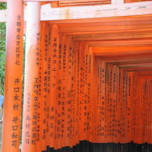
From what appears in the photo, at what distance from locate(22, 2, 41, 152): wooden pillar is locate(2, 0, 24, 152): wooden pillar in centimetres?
113

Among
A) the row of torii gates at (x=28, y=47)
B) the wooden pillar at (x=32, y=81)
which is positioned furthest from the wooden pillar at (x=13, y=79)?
the wooden pillar at (x=32, y=81)

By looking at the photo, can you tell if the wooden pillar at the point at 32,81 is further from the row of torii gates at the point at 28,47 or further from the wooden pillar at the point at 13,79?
the wooden pillar at the point at 13,79

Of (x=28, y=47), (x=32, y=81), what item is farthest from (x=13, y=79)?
(x=28, y=47)

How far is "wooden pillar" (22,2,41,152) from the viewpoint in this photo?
7.24 m

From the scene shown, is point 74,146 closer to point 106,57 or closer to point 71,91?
point 71,91

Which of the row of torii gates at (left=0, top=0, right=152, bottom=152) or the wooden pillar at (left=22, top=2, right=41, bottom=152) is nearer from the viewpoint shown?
the row of torii gates at (left=0, top=0, right=152, bottom=152)

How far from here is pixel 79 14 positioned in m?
7.82

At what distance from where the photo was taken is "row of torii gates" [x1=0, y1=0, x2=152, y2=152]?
19.5 feet

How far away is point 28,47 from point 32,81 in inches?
23.0

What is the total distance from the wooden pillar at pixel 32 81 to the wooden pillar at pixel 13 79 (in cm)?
113

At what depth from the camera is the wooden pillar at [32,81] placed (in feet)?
23.7

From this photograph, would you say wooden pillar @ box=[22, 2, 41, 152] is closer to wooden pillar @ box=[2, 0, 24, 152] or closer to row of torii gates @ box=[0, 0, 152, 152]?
row of torii gates @ box=[0, 0, 152, 152]

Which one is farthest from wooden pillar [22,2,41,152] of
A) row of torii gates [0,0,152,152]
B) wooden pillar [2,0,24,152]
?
wooden pillar [2,0,24,152]

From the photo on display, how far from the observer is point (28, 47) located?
7293mm
